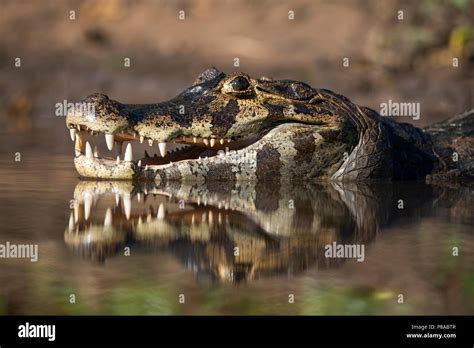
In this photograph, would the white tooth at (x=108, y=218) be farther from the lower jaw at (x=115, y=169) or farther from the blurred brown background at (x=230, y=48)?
the blurred brown background at (x=230, y=48)

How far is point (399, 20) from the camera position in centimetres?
1855

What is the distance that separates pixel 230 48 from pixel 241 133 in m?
11.2

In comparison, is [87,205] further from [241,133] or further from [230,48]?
[230,48]

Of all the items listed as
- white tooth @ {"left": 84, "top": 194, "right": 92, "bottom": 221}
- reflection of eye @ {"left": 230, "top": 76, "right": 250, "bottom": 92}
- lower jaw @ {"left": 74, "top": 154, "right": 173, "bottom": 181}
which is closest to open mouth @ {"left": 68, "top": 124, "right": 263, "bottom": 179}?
lower jaw @ {"left": 74, "top": 154, "right": 173, "bottom": 181}

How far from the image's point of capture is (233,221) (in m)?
5.72

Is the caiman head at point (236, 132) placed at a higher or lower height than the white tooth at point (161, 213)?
higher

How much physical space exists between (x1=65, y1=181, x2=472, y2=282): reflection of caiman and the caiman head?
26 centimetres

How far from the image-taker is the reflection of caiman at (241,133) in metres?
7.47

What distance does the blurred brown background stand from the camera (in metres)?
18.0

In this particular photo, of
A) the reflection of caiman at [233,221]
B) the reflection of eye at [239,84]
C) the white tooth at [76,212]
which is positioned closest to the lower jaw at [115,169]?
the reflection of caiman at [233,221]

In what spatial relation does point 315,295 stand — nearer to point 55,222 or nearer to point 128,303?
point 128,303

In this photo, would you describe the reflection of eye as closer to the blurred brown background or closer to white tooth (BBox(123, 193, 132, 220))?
white tooth (BBox(123, 193, 132, 220))

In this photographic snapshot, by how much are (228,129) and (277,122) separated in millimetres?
509

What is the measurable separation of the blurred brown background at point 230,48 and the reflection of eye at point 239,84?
373 inches
